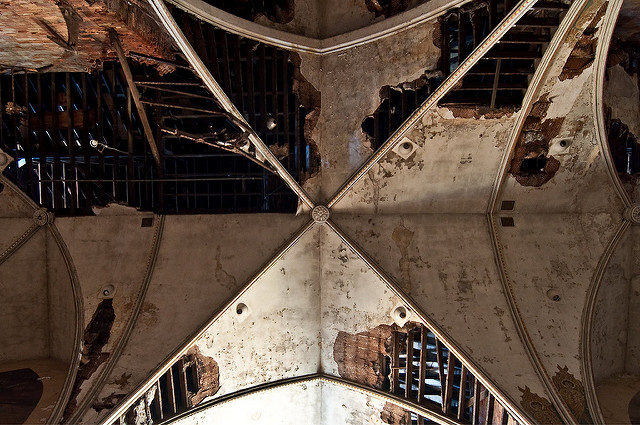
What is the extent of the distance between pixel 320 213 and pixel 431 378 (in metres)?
3.42

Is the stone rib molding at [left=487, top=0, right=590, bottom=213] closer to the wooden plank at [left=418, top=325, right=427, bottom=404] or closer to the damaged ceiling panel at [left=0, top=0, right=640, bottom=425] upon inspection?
the damaged ceiling panel at [left=0, top=0, right=640, bottom=425]

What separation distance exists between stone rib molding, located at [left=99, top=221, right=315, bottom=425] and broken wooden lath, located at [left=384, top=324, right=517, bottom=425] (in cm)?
237

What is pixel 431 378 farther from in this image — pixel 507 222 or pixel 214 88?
pixel 214 88

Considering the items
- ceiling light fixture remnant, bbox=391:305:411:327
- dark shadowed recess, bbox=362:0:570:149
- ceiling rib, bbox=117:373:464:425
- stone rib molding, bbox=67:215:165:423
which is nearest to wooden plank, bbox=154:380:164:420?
ceiling rib, bbox=117:373:464:425

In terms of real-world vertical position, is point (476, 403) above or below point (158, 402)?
below

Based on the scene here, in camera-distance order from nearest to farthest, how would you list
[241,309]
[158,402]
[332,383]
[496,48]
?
[496,48]
[158,402]
[241,309]
[332,383]

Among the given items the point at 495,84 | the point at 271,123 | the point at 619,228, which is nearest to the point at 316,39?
the point at 271,123

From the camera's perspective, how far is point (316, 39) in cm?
779

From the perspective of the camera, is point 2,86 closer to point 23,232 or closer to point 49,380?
point 23,232

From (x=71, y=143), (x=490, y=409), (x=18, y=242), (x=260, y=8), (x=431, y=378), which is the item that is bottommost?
(x=490, y=409)

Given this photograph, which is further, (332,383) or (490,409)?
(332,383)

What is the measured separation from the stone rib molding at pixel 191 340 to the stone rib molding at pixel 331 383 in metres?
0.84

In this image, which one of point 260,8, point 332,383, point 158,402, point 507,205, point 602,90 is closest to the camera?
point 602,90

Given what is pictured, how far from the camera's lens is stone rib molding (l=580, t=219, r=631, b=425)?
6.58 metres
